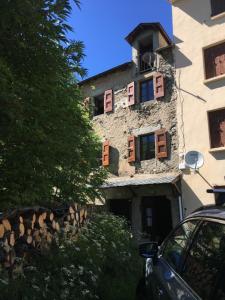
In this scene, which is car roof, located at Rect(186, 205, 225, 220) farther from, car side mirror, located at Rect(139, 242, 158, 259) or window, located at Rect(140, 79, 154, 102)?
window, located at Rect(140, 79, 154, 102)

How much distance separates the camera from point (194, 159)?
45.8ft

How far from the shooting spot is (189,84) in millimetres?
15516

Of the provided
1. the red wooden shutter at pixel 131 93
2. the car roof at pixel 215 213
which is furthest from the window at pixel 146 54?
the car roof at pixel 215 213

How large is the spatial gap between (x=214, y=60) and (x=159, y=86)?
264 cm

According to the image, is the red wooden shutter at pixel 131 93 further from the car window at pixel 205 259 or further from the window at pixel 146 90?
the car window at pixel 205 259

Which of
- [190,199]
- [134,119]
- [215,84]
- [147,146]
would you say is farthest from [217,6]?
[190,199]

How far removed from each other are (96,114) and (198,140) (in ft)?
22.0

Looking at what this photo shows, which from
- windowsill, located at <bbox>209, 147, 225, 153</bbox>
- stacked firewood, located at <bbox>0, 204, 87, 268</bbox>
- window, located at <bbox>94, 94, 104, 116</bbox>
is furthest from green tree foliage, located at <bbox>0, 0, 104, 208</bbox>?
window, located at <bbox>94, 94, 104, 116</bbox>

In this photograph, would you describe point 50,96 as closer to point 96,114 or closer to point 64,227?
point 64,227

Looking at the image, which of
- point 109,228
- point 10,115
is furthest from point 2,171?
point 109,228

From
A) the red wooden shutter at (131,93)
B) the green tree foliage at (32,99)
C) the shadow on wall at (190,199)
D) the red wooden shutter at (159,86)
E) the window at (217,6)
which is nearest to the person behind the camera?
the green tree foliage at (32,99)

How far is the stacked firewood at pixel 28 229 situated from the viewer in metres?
4.35

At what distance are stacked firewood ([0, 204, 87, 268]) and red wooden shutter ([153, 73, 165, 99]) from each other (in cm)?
1123

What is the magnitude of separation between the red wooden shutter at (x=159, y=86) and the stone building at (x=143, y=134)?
0.14 feet
